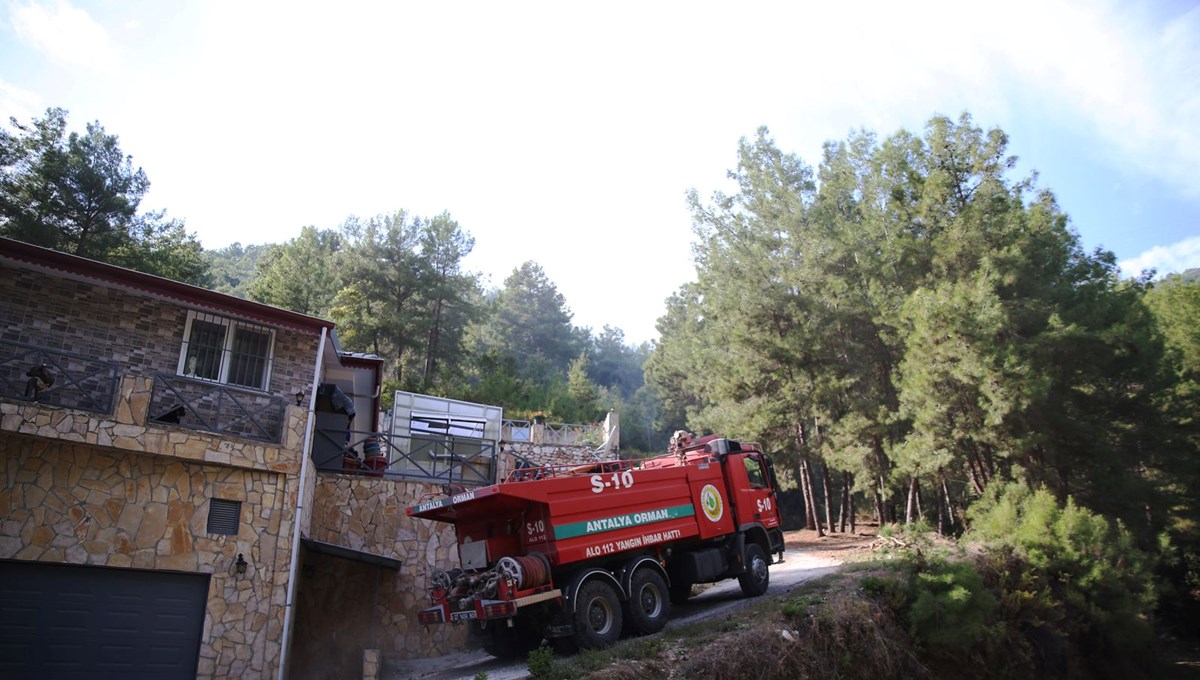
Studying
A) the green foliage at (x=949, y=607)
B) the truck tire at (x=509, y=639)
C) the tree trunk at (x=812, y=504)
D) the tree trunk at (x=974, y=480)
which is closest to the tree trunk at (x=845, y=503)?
the tree trunk at (x=812, y=504)

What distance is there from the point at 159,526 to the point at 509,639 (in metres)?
5.78

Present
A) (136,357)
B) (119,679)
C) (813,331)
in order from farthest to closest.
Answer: (813,331), (136,357), (119,679)

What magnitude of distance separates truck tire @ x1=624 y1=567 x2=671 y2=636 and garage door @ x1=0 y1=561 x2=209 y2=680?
21.8ft

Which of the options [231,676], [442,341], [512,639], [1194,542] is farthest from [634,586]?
[442,341]

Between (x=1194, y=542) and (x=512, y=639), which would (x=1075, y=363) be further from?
(x=512, y=639)

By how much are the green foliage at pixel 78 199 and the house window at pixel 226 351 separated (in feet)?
56.8

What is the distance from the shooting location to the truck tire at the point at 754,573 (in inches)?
529

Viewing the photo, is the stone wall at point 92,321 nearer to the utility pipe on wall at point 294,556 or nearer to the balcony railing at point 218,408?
the balcony railing at point 218,408

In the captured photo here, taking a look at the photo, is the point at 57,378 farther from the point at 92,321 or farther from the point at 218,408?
the point at 218,408

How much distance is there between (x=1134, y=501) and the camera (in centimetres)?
2003

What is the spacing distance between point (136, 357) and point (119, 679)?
Result: 205 inches

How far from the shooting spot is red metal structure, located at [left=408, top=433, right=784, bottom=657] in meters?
9.72

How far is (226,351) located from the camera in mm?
12805

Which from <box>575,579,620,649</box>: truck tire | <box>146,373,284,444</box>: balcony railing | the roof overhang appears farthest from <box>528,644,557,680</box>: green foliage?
<box>146,373,284,444</box>: balcony railing
